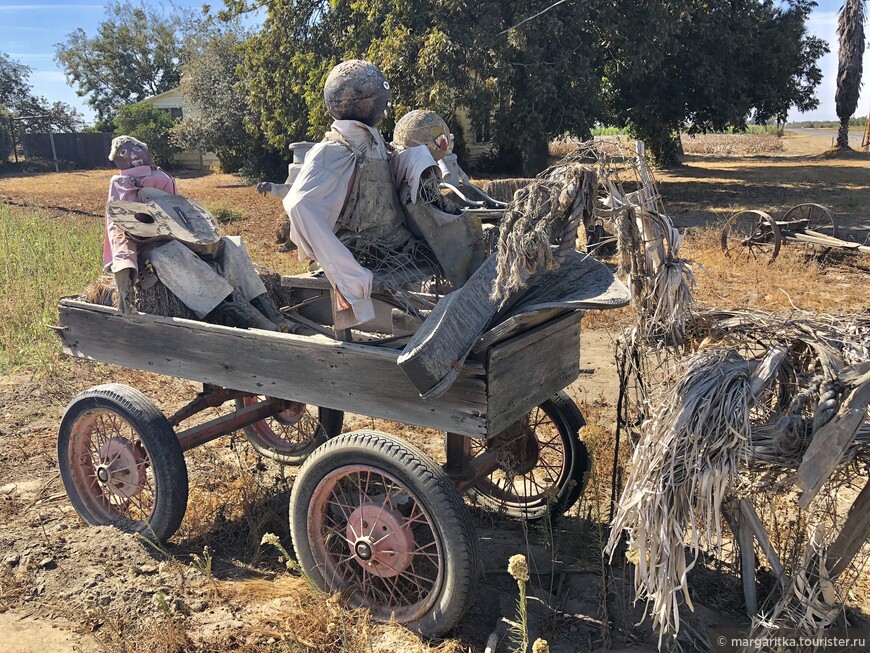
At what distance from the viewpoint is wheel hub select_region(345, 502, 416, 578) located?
10.1 ft

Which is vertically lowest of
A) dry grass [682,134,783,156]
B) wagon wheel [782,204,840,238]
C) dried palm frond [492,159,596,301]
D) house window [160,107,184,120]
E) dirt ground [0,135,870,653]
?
dirt ground [0,135,870,653]

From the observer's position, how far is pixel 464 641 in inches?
120

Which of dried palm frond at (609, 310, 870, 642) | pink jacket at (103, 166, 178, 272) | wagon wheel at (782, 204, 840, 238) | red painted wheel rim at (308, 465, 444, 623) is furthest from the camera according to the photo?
wagon wheel at (782, 204, 840, 238)

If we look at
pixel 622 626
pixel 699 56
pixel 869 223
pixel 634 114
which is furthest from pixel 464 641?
pixel 634 114

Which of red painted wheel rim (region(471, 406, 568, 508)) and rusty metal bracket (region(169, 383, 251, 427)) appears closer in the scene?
red painted wheel rim (region(471, 406, 568, 508))

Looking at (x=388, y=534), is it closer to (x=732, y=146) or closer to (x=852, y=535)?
(x=852, y=535)

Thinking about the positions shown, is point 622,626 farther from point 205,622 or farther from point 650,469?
point 205,622

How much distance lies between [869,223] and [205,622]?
13445mm

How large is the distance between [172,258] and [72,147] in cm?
3651

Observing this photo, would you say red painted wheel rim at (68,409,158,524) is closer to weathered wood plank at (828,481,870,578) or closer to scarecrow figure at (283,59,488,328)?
scarecrow figure at (283,59,488,328)

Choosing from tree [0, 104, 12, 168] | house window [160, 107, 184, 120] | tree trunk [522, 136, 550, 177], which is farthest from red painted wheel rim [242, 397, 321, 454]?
house window [160, 107, 184, 120]

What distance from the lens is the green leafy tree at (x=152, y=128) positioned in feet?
105

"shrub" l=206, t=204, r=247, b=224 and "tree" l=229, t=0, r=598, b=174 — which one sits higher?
"tree" l=229, t=0, r=598, b=174

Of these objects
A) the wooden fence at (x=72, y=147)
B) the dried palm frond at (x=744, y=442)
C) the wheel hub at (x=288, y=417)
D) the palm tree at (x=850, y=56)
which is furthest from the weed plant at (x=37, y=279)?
the palm tree at (x=850, y=56)
